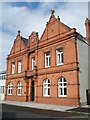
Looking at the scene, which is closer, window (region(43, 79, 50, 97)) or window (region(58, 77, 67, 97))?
window (region(58, 77, 67, 97))

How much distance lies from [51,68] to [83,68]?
4195 millimetres

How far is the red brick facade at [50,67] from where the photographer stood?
67.5 feet

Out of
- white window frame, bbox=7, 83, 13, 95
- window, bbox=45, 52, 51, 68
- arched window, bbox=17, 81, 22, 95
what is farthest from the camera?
white window frame, bbox=7, 83, 13, 95

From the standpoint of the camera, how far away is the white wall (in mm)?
20625

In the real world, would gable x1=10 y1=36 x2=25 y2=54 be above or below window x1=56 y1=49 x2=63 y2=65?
above

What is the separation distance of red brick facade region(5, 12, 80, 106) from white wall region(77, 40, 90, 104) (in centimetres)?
91

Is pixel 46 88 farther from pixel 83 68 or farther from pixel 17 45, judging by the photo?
pixel 17 45

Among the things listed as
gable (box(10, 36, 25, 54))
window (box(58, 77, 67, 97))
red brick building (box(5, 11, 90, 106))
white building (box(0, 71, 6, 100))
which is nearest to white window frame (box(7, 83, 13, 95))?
red brick building (box(5, 11, 90, 106))

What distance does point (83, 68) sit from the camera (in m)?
21.5

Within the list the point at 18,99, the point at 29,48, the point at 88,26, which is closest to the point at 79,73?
the point at 88,26

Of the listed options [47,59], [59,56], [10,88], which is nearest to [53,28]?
[59,56]

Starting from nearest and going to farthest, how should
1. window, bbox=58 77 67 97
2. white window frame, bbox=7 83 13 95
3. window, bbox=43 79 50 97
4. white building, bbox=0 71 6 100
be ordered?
1. window, bbox=58 77 67 97
2. window, bbox=43 79 50 97
3. white window frame, bbox=7 83 13 95
4. white building, bbox=0 71 6 100

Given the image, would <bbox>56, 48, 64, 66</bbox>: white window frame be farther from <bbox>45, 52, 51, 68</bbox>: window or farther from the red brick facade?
<bbox>45, 52, 51, 68</bbox>: window

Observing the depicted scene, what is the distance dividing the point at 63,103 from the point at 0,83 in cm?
2108
